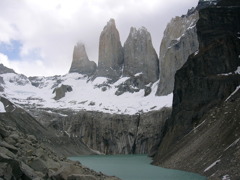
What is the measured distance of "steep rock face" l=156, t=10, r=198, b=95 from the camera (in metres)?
173

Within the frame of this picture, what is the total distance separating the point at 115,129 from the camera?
15950cm

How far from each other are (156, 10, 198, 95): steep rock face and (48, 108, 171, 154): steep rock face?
26.3 metres

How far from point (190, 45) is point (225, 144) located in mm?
132936

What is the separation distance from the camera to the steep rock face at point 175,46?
17262 cm

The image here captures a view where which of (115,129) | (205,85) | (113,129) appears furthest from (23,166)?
(113,129)

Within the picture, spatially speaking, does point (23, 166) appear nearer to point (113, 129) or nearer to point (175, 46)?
point (113, 129)

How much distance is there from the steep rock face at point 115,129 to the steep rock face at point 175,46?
86.3 feet

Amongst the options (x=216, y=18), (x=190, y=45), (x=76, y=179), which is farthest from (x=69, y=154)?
(x=76, y=179)

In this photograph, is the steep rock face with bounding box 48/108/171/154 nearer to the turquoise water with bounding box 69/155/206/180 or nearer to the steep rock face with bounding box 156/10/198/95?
the steep rock face with bounding box 156/10/198/95

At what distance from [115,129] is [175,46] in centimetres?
4747

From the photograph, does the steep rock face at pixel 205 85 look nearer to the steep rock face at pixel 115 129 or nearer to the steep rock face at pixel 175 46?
the steep rock face at pixel 115 129

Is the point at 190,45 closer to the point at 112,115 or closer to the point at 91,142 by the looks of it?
the point at 112,115

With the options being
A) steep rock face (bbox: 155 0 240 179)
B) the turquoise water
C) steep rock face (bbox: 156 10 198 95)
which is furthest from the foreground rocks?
steep rock face (bbox: 156 10 198 95)

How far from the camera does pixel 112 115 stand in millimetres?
166250
